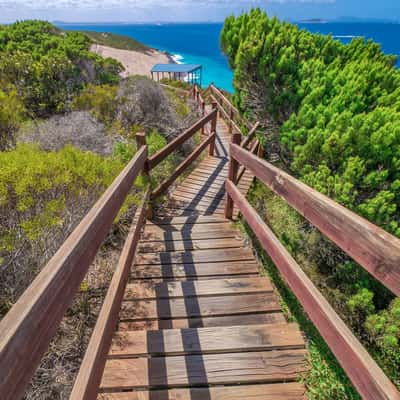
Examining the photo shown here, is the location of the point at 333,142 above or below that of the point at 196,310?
above

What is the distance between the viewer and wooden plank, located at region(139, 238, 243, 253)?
9.57 ft

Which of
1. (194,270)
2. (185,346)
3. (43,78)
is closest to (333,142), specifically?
(194,270)

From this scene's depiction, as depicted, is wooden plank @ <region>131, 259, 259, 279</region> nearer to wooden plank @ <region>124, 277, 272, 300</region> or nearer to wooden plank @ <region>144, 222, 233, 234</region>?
wooden plank @ <region>124, 277, 272, 300</region>

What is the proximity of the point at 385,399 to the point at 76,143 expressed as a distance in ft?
17.9

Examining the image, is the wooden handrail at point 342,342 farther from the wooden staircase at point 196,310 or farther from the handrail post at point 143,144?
the handrail post at point 143,144

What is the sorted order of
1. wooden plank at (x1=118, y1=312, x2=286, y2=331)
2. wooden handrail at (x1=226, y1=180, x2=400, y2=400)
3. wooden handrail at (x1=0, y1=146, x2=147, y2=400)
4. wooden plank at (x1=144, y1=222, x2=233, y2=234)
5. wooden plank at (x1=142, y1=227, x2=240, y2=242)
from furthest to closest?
wooden plank at (x1=144, y1=222, x2=233, y2=234) → wooden plank at (x1=142, y1=227, x2=240, y2=242) → wooden plank at (x1=118, y1=312, x2=286, y2=331) → wooden handrail at (x1=226, y1=180, x2=400, y2=400) → wooden handrail at (x1=0, y1=146, x2=147, y2=400)

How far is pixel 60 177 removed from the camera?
248 cm

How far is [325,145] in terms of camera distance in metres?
3.32

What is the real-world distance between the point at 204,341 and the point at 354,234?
4.41ft

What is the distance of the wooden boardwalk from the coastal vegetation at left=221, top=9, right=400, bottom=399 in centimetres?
32

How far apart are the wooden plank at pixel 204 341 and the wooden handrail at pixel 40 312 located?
1061 mm

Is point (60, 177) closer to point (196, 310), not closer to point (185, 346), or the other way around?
point (196, 310)

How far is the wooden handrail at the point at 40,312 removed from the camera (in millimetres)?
567

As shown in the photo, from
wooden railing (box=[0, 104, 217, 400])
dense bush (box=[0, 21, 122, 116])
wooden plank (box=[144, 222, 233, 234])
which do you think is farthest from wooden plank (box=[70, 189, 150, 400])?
dense bush (box=[0, 21, 122, 116])
